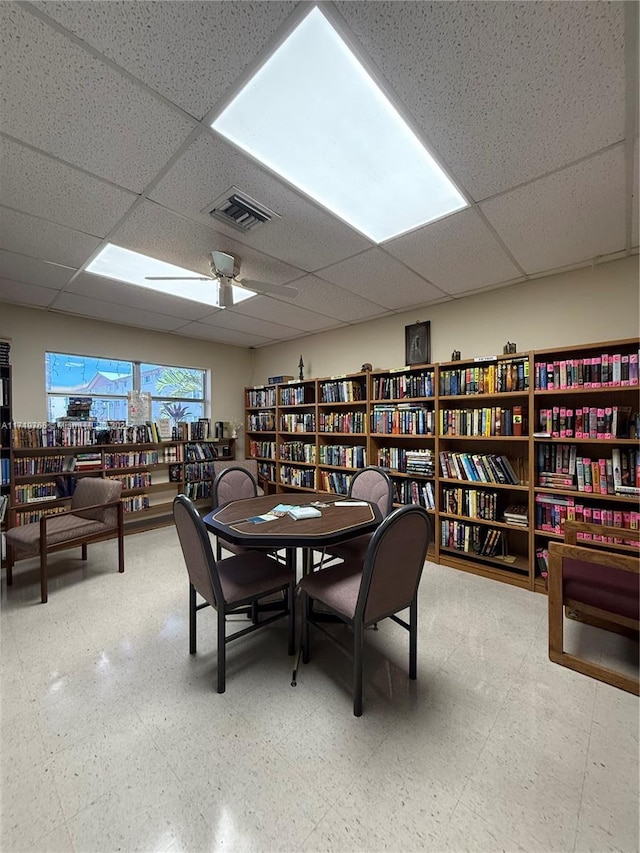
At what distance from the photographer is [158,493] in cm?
464

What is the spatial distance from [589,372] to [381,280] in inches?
70.0

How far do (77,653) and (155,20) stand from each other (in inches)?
116

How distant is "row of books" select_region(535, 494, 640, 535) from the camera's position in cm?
244

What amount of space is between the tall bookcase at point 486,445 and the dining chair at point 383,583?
5.29 feet

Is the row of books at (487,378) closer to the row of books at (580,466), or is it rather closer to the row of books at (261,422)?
the row of books at (580,466)

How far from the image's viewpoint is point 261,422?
5.25 metres

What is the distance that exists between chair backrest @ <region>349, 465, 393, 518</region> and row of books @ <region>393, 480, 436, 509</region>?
0.60 m

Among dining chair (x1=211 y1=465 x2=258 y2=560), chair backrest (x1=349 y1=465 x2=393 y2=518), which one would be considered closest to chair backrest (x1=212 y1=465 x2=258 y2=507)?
dining chair (x1=211 y1=465 x2=258 y2=560)

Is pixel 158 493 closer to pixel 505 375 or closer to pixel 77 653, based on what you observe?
pixel 77 653

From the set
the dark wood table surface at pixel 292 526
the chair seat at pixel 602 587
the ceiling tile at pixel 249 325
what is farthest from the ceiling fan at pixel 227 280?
the chair seat at pixel 602 587

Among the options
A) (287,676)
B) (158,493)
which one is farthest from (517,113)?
(158,493)

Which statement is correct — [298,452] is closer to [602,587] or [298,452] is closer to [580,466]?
[580,466]

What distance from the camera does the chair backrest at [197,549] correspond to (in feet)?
5.41

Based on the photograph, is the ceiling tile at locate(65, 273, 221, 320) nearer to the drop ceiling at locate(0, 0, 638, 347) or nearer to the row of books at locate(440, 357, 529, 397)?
the drop ceiling at locate(0, 0, 638, 347)
